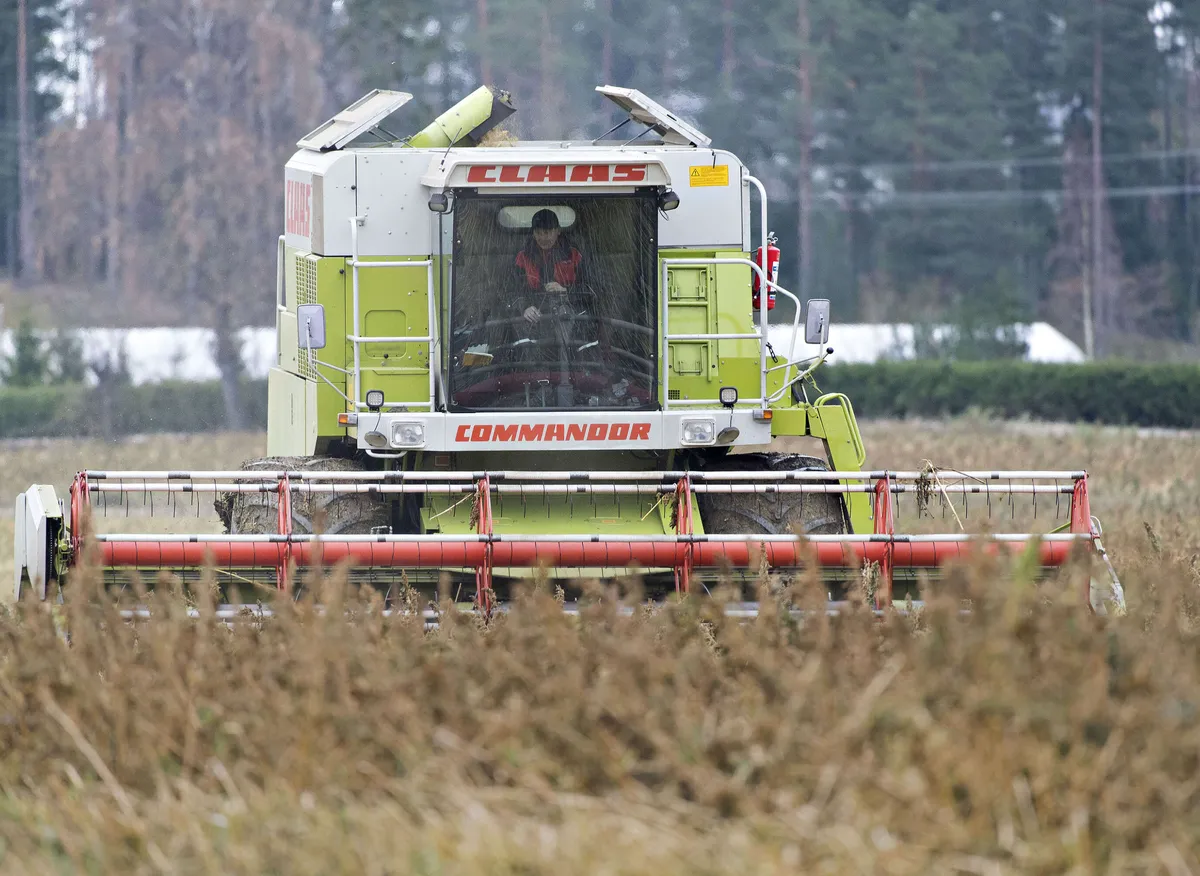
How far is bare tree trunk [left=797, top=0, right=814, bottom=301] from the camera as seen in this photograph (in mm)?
43909

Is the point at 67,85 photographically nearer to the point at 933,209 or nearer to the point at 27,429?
the point at 27,429

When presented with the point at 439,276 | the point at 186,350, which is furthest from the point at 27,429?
the point at 439,276

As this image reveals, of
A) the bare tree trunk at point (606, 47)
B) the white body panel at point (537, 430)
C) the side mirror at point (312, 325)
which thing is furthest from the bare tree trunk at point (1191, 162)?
the side mirror at point (312, 325)

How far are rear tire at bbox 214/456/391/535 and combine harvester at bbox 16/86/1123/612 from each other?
0.5 inches

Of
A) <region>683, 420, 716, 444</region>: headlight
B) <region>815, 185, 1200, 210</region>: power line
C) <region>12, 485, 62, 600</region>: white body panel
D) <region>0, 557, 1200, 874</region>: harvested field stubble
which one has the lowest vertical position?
<region>0, 557, 1200, 874</region>: harvested field stubble

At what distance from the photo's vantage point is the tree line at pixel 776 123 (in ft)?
129

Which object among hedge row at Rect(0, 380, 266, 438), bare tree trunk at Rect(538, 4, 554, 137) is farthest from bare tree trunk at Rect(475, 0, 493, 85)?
hedge row at Rect(0, 380, 266, 438)

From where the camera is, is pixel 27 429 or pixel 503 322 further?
pixel 27 429

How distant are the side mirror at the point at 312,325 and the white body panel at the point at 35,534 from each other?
133 centimetres

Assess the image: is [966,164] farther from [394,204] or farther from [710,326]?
[394,204]

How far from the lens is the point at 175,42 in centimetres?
4206

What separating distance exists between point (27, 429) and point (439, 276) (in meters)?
26.9

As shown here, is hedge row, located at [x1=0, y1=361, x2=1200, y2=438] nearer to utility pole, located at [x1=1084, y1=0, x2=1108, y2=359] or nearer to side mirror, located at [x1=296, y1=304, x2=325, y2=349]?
utility pole, located at [x1=1084, y1=0, x2=1108, y2=359]

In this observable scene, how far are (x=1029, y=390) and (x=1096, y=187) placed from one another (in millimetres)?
13931
